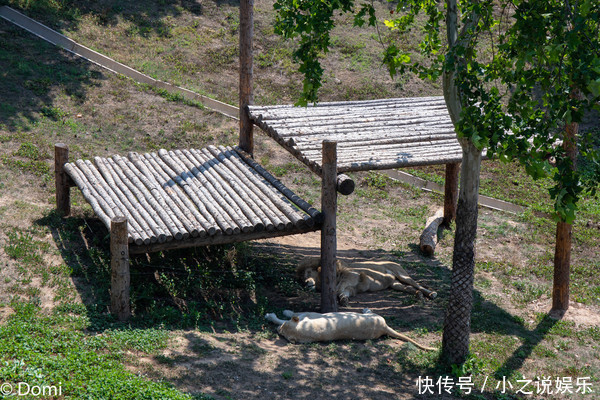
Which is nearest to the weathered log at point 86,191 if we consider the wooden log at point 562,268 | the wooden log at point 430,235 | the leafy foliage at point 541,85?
the leafy foliage at point 541,85

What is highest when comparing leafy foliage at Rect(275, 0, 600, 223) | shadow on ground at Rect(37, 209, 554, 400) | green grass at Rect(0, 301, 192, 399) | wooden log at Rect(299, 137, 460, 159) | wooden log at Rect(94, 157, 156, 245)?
leafy foliage at Rect(275, 0, 600, 223)

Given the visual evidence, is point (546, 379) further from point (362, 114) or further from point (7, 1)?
point (7, 1)

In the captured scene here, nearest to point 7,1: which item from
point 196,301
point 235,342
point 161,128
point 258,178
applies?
point 161,128

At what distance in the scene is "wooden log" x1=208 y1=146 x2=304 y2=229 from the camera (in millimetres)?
10375

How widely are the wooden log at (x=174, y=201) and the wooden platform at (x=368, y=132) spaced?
210 centimetres

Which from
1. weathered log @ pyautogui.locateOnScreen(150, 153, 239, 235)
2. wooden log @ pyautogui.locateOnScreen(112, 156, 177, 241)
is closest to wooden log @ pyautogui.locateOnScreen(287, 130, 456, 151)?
weathered log @ pyautogui.locateOnScreen(150, 153, 239, 235)

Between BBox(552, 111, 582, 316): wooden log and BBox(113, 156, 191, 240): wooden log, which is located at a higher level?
BBox(113, 156, 191, 240): wooden log

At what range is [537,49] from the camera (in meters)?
7.41

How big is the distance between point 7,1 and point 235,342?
14.8 meters

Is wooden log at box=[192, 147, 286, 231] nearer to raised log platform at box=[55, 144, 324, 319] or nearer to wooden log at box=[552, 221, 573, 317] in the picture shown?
raised log platform at box=[55, 144, 324, 319]

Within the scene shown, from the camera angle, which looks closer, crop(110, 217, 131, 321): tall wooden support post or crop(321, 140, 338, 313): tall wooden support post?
crop(110, 217, 131, 321): tall wooden support post

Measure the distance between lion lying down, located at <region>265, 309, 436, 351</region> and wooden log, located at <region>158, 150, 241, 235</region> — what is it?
1.53 metres

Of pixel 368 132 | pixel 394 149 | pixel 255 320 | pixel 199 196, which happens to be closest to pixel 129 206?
pixel 199 196

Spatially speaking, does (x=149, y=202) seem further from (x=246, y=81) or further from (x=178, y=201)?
(x=246, y=81)
